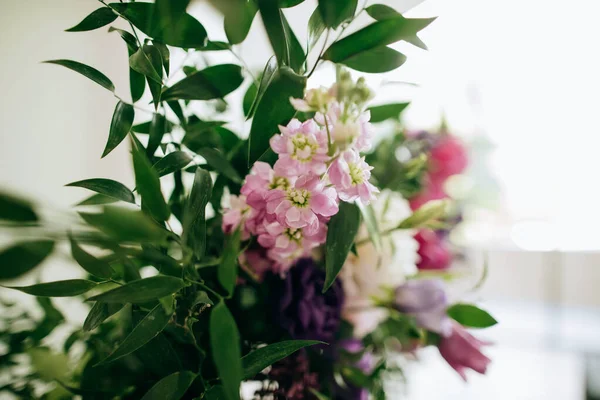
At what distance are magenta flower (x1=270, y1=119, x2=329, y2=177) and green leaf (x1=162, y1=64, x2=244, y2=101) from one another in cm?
8

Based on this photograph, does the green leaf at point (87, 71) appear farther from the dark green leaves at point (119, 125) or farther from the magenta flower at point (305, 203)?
the magenta flower at point (305, 203)

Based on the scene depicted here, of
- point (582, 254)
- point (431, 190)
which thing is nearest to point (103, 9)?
point (431, 190)

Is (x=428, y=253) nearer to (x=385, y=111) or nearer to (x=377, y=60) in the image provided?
(x=385, y=111)

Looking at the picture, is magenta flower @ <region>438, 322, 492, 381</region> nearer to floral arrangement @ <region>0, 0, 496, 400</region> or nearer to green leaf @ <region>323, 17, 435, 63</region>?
floral arrangement @ <region>0, 0, 496, 400</region>

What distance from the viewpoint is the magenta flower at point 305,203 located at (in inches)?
10.5

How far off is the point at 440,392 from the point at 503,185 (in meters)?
0.70

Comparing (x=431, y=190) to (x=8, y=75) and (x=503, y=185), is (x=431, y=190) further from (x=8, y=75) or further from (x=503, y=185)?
(x=503, y=185)

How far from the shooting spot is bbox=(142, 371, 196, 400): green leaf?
0.91 ft

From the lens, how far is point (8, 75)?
0.58 m

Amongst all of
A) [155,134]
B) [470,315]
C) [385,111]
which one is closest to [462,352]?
[470,315]

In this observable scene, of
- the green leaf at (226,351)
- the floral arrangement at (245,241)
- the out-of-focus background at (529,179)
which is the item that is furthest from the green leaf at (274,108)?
the out-of-focus background at (529,179)

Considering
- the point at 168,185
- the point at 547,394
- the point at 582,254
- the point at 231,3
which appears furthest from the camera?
the point at 582,254

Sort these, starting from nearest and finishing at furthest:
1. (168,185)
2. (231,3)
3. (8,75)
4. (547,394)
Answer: (231,3) < (8,75) < (168,185) < (547,394)

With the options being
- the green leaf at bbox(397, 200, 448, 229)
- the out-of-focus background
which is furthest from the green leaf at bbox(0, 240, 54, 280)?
the out-of-focus background
